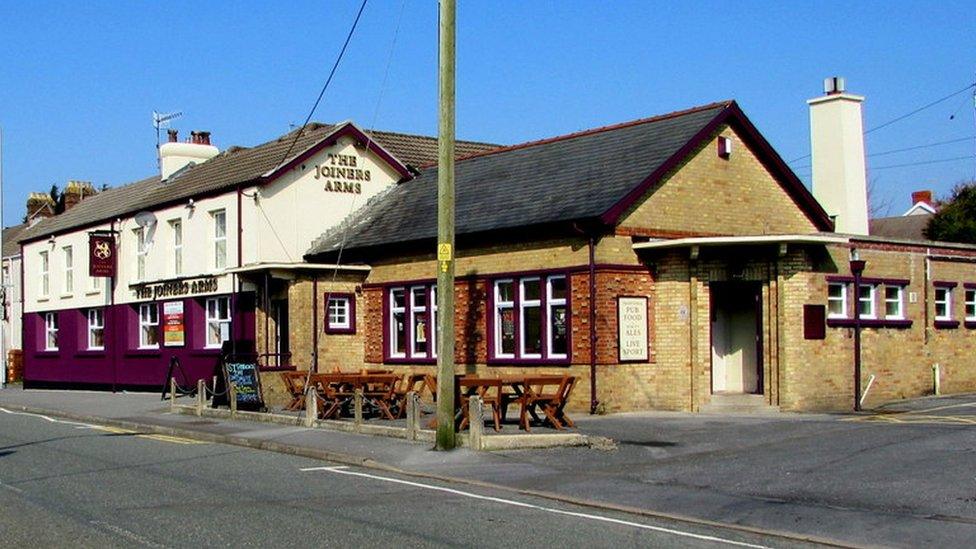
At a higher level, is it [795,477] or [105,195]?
[105,195]

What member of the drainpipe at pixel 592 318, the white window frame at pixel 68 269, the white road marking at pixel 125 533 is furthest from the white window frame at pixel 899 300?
the white window frame at pixel 68 269

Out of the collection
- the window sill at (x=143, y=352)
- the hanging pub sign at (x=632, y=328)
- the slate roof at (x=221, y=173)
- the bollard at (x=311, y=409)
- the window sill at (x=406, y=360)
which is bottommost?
the bollard at (x=311, y=409)

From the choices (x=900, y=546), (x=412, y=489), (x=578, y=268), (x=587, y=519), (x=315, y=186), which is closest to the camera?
(x=900, y=546)

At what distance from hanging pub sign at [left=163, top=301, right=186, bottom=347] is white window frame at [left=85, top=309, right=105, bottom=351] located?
4795mm

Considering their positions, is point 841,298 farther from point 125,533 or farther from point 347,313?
point 125,533

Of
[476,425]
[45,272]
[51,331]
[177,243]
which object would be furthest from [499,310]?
[45,272]

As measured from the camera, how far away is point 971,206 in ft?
142

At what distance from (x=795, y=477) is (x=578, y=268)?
9.19 meters

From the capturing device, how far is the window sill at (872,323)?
75.0 feet

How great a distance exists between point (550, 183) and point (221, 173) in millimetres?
11991

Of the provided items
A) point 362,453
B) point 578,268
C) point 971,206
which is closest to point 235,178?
point 578,268

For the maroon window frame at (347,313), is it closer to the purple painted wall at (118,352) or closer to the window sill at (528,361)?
the purple painted wall at (118,352)

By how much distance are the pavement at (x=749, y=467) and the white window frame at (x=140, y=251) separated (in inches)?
529

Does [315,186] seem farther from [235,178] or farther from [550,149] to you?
[550,149]
